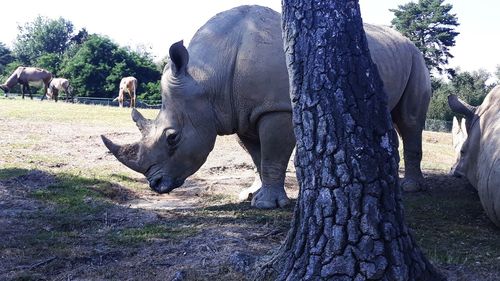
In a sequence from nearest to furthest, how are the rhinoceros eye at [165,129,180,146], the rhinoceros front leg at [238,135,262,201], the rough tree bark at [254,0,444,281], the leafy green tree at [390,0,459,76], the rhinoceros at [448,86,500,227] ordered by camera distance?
the rough tree bark at [254,0,444,281], the rhinoceros at [448,86,500,227], the rhinoceros eye at [165,129,180,146], the rhinoceros front leg at [238,135,262,201], the leafy green tree at [390,0,459,76]

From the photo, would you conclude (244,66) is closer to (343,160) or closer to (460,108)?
(460,108)

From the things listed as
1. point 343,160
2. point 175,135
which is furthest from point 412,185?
point 343,160

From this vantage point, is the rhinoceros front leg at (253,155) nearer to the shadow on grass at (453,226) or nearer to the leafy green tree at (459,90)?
the shadow on grass at (453,226)

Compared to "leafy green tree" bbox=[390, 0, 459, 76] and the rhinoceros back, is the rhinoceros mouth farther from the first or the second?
"leafy green tree" bbox=[390, 0, 459, 76]

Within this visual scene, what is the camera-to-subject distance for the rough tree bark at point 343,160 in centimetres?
302

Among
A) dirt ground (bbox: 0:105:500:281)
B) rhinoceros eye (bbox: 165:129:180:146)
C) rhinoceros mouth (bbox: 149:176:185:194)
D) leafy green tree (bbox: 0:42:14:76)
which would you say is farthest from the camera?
leafy green tree (bbox: 0:42:14:76)

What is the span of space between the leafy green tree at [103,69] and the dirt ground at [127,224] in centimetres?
3975

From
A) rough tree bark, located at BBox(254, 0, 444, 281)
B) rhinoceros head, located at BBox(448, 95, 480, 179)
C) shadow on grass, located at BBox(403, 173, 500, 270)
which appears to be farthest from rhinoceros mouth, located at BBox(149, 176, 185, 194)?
rough tree bark, located at BBox(254, 0, 444, 281)

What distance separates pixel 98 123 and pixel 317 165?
42.6ft

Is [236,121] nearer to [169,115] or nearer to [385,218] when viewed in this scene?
[169,115]

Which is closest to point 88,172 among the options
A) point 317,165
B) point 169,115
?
point 169,115

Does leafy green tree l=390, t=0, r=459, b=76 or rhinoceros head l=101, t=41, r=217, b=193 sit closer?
rhinoceros head l=101, t=41, r=217, b=193

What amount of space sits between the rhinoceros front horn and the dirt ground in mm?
430

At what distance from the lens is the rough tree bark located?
9.89 feet
